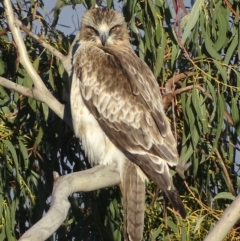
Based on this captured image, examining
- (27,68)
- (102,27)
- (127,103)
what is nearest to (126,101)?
(127,103)

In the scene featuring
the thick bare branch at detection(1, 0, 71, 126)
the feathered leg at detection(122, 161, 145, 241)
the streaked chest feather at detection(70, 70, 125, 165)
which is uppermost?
the thick bare branch at detection(1, 0, 71, 126)

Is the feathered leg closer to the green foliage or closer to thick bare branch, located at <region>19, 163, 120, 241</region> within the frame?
thick bare branch, located at <region>19, 163, 120, 241</region>

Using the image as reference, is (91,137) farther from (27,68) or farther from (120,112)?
(27,68)

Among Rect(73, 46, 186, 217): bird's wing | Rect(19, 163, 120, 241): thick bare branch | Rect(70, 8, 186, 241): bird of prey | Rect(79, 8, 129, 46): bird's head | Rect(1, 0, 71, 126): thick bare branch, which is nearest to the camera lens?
Rect(19, 163, 120, 241): thick bare branch

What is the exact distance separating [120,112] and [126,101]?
0.08 metres

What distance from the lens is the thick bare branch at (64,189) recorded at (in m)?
3.16

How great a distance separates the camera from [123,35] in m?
5.92

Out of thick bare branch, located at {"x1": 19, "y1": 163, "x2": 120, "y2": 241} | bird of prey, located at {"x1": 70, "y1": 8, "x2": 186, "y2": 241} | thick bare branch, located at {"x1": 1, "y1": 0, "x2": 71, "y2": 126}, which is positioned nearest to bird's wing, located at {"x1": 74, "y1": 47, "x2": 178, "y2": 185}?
bird of prey, located at {"x1": 70, "y1": 8, "x2": 186, "y2": 241}

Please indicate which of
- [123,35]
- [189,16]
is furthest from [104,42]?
[189,16]

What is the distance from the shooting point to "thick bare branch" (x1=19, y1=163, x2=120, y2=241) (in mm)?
3162

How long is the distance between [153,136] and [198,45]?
576 millimetres

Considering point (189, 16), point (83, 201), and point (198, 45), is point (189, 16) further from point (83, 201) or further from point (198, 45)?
point (83, 201)

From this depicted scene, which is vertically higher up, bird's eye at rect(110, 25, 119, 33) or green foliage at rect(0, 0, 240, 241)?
bird's eye at rect(110, 25, 119, 33)

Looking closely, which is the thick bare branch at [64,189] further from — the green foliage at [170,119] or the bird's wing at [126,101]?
the green foliage at [170,119]
